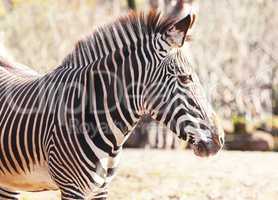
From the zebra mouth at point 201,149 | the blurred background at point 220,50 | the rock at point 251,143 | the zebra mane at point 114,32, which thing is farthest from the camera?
the blurred background at point 220,50

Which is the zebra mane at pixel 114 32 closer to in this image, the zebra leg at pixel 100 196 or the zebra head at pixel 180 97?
the zebra head at pixel 180 97

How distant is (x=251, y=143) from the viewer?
1761 centimetres

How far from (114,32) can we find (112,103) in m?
0.62

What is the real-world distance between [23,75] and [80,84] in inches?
56.9

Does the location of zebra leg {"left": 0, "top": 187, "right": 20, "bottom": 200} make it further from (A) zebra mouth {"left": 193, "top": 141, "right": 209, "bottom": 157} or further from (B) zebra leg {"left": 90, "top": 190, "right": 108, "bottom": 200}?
(A) zebra mouth {"left": 193, "top": 141, "right": 209, "bottom": 157}

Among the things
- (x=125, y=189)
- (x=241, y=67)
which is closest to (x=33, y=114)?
(x=125, y=189)

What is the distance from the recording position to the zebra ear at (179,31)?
17.4ft

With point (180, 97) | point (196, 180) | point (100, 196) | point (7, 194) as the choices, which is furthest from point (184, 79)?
point (196, 180)

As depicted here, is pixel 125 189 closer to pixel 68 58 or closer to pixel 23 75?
pixel 23 75

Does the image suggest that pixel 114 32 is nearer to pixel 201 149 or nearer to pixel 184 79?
pixel 184 79

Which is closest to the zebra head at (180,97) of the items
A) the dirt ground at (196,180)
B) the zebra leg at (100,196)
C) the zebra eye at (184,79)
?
the zebra eye at (184,79)

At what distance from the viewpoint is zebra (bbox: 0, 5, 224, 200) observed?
5316 mm

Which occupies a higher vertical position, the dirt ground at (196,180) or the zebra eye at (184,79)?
the zebra eye at (184,79)

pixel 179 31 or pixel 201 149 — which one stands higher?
pixel 179 31
